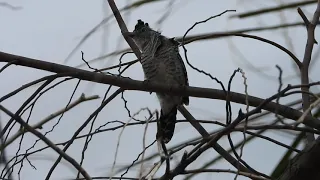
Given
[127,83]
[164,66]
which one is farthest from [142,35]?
[127,83]

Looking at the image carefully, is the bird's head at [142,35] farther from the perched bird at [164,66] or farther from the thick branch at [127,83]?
the thick branch at [127,83]

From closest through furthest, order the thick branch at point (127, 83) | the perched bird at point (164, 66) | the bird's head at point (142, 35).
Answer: the thick branch at point (127, 83) → the perched bird at point (164, 66) → the bird's head at point (142, 35)

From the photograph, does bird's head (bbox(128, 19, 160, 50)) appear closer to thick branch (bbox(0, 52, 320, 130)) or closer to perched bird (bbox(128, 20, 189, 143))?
perched bird (bbox(128, 20, 189, 143))

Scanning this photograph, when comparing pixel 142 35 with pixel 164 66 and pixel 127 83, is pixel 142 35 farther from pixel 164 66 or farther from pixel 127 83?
pixel 127 83

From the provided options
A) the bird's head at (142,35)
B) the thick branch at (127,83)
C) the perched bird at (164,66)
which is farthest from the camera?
the bird's head at (142,35)

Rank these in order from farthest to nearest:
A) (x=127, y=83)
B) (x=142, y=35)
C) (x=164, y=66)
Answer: (x=142, y=35) < (x=164, y=66) < (x=127, y=83)

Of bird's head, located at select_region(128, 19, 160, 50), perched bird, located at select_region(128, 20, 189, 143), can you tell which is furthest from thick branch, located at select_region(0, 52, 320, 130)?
bird's head, located at select_region(128, 19, 160, 50)

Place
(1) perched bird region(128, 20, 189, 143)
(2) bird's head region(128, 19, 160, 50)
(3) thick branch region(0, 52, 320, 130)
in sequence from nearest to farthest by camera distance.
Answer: (3) thick branch region(0, 52, 320, 130)
(1) perched bird region(128, 20, 189, 143)
(2) bird's head region(128, 19, 160, 50)

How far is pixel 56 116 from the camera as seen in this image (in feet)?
6.57

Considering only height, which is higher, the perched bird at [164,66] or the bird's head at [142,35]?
the bird's head at [142,35]

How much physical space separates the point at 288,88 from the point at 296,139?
0.45 meters

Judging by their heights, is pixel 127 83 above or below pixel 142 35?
below

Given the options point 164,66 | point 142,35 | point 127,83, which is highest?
point 142,35

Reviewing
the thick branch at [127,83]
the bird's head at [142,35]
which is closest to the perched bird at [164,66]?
the bird's head at [142,35]
